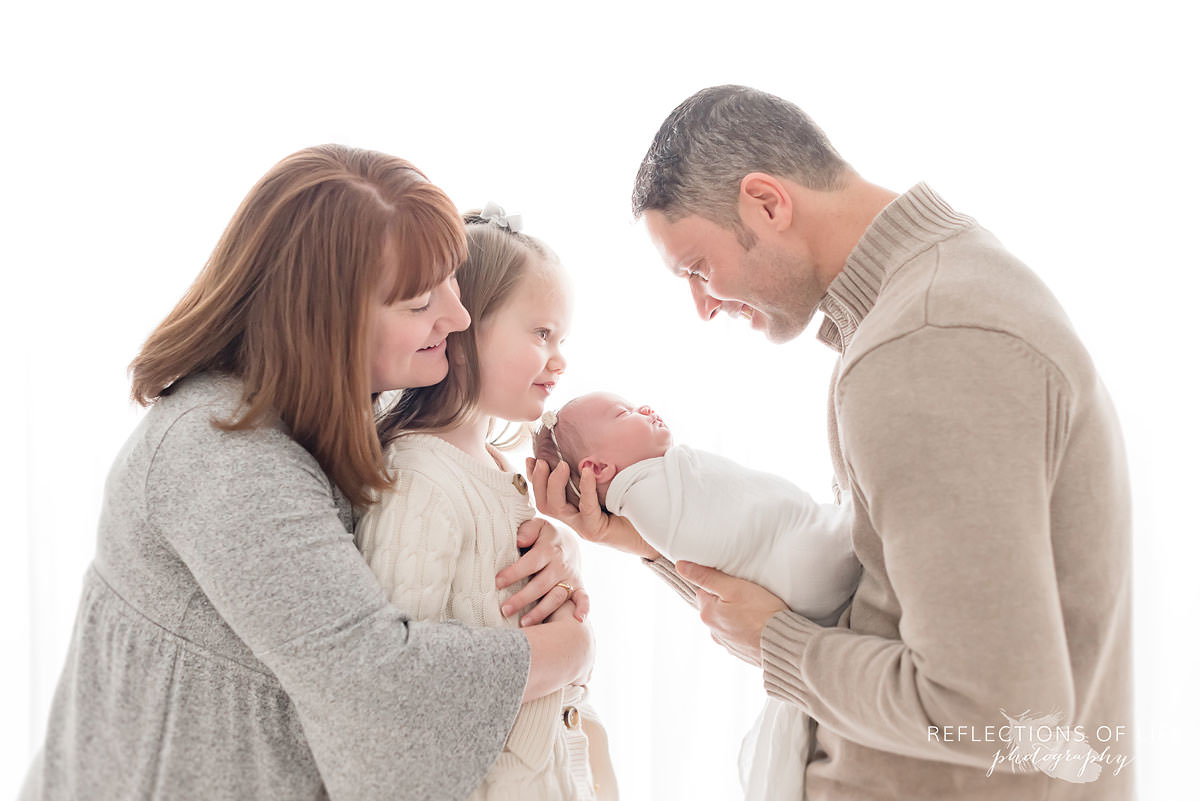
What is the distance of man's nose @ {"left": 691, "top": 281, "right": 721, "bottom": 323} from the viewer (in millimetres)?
1576

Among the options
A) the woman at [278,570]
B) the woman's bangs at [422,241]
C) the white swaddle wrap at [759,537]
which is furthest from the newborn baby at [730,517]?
the woman's bangs at [422,241]

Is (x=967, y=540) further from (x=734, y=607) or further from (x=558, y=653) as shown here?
(x=558, y=653)

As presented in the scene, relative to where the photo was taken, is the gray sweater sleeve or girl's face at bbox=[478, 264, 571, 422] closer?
the gray sweater sleeve

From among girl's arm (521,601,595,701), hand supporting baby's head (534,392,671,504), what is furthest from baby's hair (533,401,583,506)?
girl's arm (521,601,595,701)

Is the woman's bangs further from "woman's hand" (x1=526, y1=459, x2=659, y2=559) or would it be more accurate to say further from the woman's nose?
"woman's hand" (x1=526, y1=459, x2=659, y2=559)

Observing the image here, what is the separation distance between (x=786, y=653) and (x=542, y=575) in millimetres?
413

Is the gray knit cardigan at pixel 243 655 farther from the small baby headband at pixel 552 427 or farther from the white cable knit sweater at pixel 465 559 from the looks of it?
the small baby headband at pixel 552 427

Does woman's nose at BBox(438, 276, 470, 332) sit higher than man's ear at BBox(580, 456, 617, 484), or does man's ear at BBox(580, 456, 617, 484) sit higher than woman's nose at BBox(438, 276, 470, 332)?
woman's nose at BBox(438, 276, 470, 332)

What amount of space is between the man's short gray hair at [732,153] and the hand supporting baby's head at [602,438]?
1.27 feet

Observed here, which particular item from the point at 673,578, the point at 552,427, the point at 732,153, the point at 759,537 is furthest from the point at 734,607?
the point at 732,153

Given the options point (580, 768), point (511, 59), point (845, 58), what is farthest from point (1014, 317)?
point (511, 59)

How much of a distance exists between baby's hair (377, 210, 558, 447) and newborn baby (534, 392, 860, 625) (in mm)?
181

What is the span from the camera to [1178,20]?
7.26 ft

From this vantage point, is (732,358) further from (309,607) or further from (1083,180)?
(309,607)
